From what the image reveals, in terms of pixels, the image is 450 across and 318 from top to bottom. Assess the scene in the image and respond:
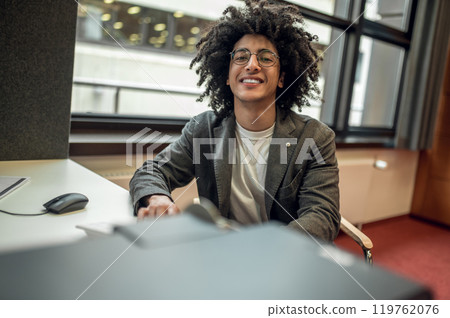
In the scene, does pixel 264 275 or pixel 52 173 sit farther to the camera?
pixel 52 173

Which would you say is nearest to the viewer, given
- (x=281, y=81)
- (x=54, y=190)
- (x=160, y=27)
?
(x=54, y=190)

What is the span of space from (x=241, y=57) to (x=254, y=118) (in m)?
0.11

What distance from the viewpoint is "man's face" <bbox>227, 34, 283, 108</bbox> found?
637mm

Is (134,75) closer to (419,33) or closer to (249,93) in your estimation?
(249,93)

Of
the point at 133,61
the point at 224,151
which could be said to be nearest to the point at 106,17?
the point at 133,61

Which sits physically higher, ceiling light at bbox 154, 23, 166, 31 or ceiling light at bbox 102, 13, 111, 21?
ceiling light at bbox 154, 23, 166, 31

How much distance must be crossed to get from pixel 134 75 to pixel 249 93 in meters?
0.66

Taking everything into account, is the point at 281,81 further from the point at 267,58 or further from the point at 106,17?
the point at 106,17

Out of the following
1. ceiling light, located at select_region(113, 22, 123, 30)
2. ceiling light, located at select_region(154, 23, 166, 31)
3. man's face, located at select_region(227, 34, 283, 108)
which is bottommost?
man's face, located at select_region(227, 34, 283, 108)

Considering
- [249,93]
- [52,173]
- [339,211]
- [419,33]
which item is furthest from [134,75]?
[419,33]

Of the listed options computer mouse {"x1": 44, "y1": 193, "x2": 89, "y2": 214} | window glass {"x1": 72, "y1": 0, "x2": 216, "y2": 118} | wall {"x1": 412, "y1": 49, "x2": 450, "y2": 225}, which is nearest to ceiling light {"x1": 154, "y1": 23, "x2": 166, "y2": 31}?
window glass {"x1": 72, "y1": 0, "x2": 216, "y2": 118}

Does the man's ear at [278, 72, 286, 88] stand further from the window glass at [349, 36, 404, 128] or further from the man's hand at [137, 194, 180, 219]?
→ the window glass at [349, 36, 404, 128]

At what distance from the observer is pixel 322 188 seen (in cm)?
65
